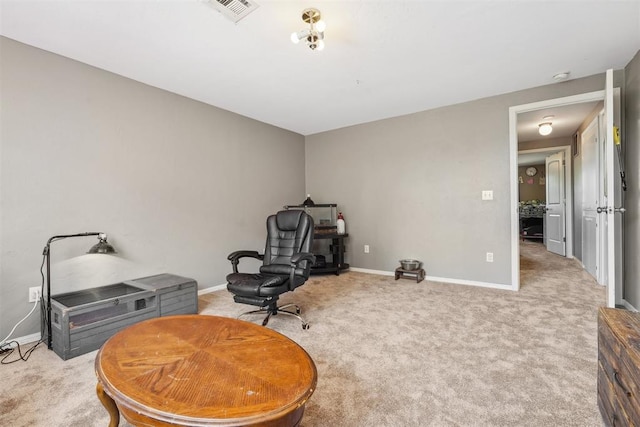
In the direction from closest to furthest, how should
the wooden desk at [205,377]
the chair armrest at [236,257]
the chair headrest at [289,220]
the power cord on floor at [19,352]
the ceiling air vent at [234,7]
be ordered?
the wooden desk at [205,377] < the ceiling air vent at [234,7] < the power cord on floor at [19,352] < the chair armrest at [236,257] < the chair headrest at [289,220]

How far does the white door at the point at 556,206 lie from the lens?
5.45 metres

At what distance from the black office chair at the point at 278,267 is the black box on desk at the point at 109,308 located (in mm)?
576

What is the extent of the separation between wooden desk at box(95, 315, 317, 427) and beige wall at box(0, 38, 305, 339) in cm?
153

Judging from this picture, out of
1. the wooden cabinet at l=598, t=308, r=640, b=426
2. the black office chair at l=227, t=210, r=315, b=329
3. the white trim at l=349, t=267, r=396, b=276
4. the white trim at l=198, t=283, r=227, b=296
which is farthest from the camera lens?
the white trim at l=349, t=267, r=396, b=276

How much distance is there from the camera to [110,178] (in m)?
2.69

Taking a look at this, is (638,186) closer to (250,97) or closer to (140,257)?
(250,97)

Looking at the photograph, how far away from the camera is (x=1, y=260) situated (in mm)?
2111

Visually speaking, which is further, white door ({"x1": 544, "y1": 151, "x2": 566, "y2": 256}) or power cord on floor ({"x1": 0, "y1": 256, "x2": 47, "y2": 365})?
white door ({"x1": 544, "y1": 151, "x2": 566, "y2": 256})

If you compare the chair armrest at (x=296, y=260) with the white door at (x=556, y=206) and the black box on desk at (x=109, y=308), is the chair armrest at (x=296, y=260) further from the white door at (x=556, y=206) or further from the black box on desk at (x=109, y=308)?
the white door at (x=556, y=206)

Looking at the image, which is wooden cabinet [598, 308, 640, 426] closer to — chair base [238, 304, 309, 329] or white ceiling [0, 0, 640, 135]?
chair base [238, 304, 309, 329]

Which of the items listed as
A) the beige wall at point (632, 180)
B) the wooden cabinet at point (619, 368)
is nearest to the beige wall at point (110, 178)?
the wooden cabinet at point (619, 368)

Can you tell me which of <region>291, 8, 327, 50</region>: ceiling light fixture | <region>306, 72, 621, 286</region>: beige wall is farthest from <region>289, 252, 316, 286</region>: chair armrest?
<region>306, 72, 621, 286</region>: beige wall

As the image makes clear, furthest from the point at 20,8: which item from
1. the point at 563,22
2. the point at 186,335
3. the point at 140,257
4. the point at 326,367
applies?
the point at 563,22

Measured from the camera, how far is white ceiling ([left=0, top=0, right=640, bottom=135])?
6.21 feet
